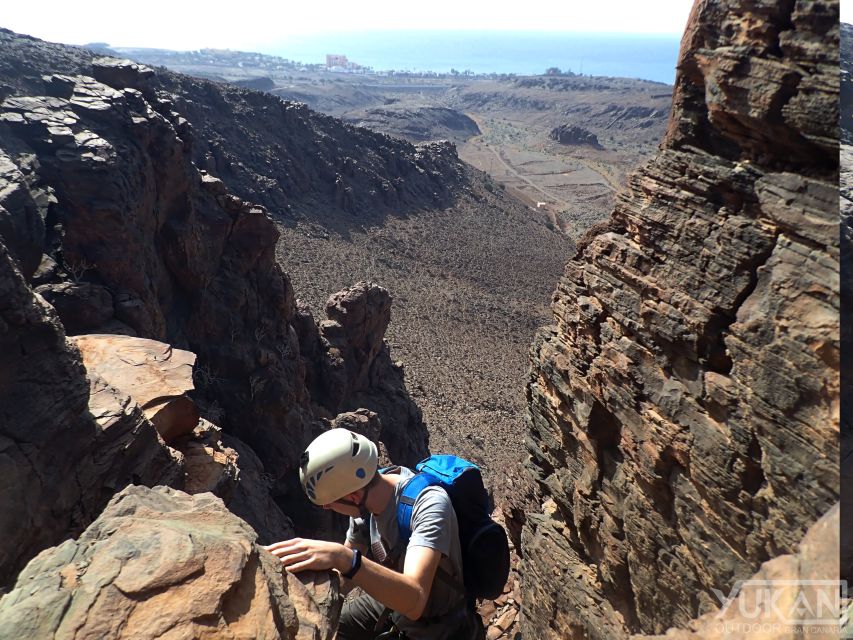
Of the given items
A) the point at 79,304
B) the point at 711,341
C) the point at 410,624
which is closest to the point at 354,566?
the point at 410,624

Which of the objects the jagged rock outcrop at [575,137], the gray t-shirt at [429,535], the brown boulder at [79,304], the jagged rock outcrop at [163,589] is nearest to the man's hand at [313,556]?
the jagged rock outcrop at [163,589]

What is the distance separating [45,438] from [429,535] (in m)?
5.50

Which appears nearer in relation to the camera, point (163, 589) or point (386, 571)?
point (163, 589)

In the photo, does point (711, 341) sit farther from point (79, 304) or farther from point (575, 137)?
point (575, 137)

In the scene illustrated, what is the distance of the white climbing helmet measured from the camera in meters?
5.14

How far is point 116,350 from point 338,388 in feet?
38.1

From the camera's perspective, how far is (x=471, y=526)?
5.58 metres

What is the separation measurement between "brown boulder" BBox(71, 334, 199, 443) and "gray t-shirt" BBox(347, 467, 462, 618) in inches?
241

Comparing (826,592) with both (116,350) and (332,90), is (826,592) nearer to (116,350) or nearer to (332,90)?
(116,350)

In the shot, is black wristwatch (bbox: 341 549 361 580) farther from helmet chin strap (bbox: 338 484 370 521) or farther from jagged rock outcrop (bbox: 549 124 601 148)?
jagged rock outcrop (bbox: 549 124 601 148)

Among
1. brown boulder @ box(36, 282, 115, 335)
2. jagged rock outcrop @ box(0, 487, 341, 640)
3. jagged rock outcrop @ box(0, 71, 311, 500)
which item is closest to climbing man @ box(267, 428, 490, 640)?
jagged rock outcrop @ box(0, 487, 341, 640)

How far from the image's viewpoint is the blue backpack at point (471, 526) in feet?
17.8

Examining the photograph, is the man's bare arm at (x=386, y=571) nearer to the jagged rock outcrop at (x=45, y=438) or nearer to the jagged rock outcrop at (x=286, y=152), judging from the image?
the jagged rock outcrop at (x=45, y=438)

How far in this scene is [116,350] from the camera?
38.2ft
